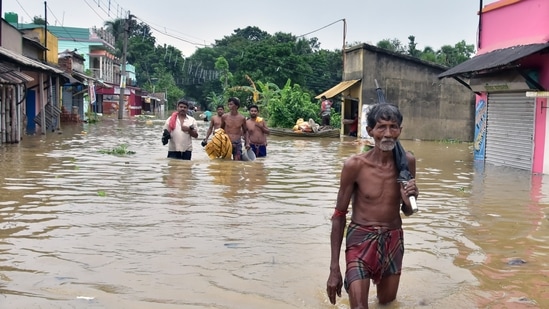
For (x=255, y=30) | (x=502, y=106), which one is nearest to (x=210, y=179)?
(x=502, y=106)

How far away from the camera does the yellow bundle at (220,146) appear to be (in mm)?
13641

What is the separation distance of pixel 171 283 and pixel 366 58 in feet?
75.3

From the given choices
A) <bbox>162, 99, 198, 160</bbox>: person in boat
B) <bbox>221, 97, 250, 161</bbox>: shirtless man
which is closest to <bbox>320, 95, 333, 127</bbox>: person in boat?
<bbox>221, 97, 250, 161</bbox>: shirtless man

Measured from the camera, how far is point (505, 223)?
765cm

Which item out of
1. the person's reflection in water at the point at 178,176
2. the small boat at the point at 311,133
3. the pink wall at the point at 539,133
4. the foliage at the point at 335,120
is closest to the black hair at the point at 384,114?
the person's reflection in water at the point at 178,176

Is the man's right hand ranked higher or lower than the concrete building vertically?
lower

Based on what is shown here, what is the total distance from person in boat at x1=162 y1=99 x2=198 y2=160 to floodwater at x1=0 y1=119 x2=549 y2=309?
0.47 m

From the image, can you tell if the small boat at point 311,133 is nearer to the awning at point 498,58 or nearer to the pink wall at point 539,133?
the awning at point 498,58

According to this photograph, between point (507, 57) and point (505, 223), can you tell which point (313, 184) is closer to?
point (505, 223)

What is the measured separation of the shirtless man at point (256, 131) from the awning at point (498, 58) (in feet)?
16.7

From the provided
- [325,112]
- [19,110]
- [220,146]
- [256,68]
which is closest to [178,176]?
[220,146]

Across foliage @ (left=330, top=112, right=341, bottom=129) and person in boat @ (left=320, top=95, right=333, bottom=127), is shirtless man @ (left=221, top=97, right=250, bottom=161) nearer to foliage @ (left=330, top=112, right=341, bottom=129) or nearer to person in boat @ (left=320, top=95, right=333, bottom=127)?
person in boat @ (left=320, top=95, right=333, bottom=127)

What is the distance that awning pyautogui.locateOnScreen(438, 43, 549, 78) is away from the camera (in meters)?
13.1

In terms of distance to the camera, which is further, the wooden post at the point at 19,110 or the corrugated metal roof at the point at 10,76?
the wooden post at the point at 19,110
